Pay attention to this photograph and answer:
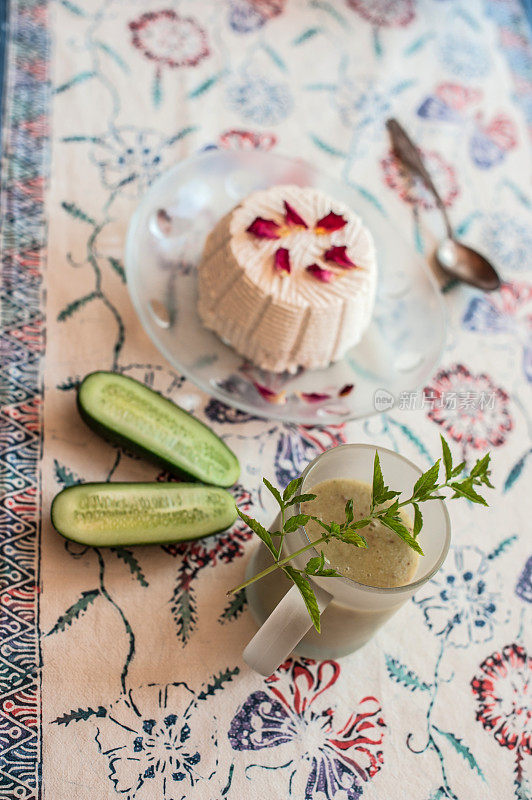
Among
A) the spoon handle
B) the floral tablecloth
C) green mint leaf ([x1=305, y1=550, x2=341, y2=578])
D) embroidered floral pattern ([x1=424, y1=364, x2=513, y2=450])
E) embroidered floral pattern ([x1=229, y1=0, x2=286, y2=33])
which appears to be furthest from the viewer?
embroidered floral pattern ([x1=229, y1=0, x2=286, y2=33])

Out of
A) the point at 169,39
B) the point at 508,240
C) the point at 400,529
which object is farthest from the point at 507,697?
the point at 169,39

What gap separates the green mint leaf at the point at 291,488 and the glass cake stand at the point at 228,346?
22 centimetres

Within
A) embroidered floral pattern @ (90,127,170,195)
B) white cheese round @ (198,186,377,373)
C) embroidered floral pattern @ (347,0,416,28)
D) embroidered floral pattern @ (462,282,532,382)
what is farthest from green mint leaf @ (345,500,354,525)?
embroidered floral pattern @ (347,0,416,28)

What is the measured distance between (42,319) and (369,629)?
569 mm

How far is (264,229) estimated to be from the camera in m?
0.93

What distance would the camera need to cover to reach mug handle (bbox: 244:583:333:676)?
0.66m

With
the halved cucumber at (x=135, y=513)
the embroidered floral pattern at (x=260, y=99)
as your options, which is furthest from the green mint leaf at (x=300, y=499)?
the embroidered floral pattern at (x=260, y=99)

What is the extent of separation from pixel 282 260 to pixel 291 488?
1.13ft

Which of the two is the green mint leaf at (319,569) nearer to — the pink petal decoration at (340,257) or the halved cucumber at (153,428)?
the halved cucumber at (153,428)

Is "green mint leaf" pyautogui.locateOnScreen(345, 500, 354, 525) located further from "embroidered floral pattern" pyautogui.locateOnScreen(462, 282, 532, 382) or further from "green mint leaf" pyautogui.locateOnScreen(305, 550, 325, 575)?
"embroidered floral pattern" pyautogui.locateOnScreen(462, 282, 532, 382)

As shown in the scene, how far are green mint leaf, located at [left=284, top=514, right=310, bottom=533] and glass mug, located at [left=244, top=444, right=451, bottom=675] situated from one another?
0.07ft

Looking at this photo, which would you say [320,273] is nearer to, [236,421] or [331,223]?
[331,223]

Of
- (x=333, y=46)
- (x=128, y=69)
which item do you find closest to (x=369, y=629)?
(x=128, y=69)

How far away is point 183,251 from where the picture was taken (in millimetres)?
1037
